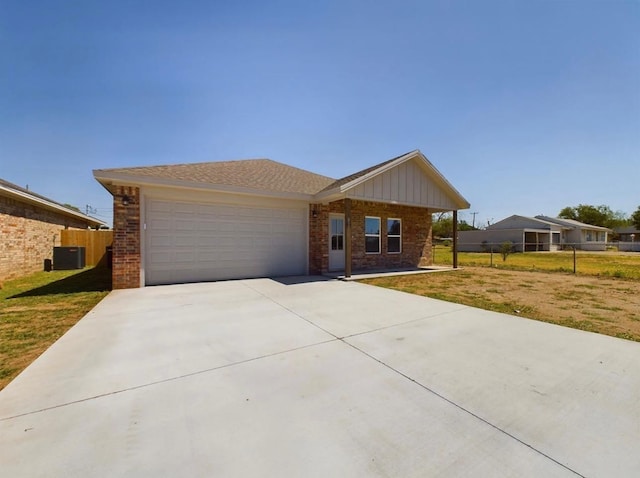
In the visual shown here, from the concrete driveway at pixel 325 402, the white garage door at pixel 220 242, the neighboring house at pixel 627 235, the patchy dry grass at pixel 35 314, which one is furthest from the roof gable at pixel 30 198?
the neighboring house at pixel 627 235

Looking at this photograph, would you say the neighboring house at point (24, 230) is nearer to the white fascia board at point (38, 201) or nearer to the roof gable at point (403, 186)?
the white fascia board at point (38, 201)

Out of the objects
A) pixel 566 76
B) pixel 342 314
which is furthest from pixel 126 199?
pixel 566 76

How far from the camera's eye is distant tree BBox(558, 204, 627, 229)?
56938mm

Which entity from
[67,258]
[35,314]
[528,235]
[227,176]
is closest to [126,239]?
[35,314]

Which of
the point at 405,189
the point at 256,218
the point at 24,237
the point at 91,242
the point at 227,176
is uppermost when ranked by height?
the point at 227,176

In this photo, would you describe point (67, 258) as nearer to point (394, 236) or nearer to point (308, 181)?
point (308, 181)

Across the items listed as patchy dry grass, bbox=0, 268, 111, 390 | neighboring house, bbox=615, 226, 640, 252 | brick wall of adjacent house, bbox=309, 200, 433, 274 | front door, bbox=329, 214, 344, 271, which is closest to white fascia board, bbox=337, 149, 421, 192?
brick wall of adjacent house, bbox=309, 200, 433, 274

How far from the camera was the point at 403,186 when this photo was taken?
1039 centimetres

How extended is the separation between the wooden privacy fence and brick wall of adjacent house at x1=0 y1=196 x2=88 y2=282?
1.38 ft

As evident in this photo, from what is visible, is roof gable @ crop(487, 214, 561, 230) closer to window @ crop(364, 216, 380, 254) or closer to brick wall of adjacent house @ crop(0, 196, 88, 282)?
window @ crop(364, 216, 380, 254)

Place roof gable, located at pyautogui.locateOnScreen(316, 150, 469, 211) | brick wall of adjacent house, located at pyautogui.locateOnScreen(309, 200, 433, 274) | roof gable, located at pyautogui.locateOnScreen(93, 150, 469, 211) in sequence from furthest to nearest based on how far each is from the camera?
brick wall of adjacent house, located at pyautogui.locateOnScreen(309, 200, 433, 274) → roof gable, located at pyautogui.locateOnScreen(316, 150, 469, 211) → roof gable, located at pyautogui.locateOnScreen(93, 150, 469, 211)

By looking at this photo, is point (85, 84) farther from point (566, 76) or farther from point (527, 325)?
point (566, 76)

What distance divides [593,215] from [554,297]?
7279cm

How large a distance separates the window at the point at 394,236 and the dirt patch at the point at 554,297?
7.79 feet
